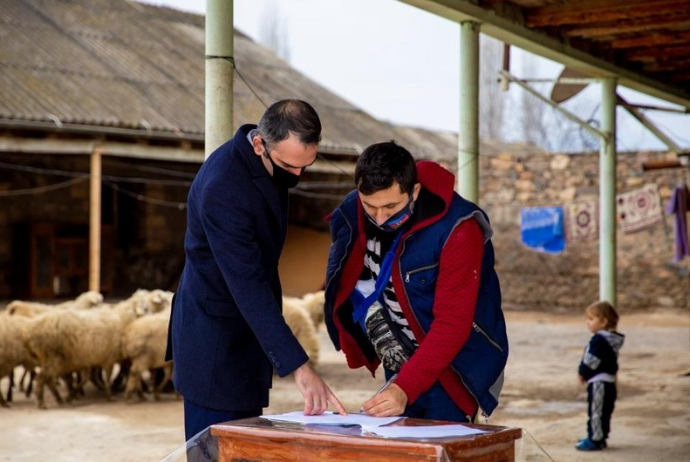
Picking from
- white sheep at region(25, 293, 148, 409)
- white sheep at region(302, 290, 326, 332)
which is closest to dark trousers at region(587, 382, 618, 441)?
white sheep at region(25, 293, 148, 409)

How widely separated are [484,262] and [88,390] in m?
7.48

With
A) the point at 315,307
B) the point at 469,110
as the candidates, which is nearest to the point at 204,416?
the point at 469,110

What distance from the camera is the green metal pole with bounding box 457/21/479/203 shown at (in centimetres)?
685

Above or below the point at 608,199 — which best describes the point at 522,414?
below

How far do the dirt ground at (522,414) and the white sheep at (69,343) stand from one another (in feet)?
1.08

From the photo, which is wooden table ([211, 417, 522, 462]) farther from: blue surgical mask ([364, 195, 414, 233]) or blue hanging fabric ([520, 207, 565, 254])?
blue hanging fabric ([520, 207, 565, 254])

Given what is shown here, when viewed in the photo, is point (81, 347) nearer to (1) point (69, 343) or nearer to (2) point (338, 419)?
(1) point (69, 343)

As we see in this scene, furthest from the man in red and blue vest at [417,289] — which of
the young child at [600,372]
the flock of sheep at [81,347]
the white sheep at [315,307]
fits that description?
the white sheep at [315,307]

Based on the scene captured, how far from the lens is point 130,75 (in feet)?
57.4

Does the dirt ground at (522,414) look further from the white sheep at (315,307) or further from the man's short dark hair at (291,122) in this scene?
the man's short dark hair at (291,122)

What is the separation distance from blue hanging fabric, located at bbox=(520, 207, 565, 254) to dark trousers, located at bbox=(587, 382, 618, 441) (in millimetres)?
11337

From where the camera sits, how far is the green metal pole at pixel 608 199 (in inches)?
379

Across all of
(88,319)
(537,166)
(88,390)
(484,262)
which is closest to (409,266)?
(484,262)

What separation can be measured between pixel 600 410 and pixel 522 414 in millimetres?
1548
